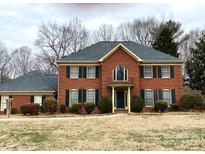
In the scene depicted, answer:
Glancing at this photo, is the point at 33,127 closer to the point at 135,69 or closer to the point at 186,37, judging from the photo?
the point at 135,69

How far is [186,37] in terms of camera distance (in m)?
46.8

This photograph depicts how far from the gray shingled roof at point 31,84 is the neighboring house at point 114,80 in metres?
0.23

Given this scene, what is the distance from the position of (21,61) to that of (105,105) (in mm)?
35000

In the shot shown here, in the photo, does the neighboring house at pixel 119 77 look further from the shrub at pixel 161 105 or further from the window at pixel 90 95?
the shrub at pixel 161 105

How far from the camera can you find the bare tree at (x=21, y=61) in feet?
181

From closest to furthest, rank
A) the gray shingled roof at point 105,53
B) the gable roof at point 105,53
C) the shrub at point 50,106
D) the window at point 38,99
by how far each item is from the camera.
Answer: the shrub at point 50,106 < the gable roof at point 105,53 < the gray shingled roof at point 105,53 < the window at point 38,99

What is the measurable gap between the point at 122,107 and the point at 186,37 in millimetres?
24919

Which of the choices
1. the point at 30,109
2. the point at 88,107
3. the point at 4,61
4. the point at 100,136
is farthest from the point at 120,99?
the point at 4,61

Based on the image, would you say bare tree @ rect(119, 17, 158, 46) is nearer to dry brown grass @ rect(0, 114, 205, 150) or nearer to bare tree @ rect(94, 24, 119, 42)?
bare tree @ rect(94, 24, 119, 42)

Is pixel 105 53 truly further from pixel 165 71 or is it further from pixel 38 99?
pixel 38 99

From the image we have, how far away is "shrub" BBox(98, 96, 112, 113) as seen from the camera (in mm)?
26094

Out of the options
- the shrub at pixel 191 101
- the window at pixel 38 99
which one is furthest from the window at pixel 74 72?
the shrub at pixel 191 101

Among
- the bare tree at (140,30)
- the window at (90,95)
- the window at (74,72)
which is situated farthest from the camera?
the bare tree at (140,30)

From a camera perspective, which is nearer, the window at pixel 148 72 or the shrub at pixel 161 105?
the shrub at pixel 161 105
